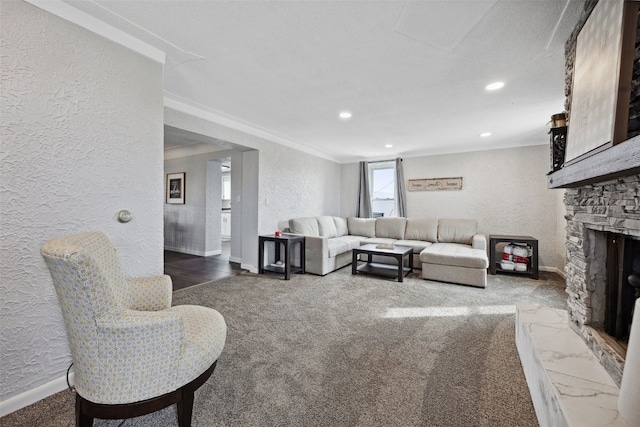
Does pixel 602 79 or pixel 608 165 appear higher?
pixel 602 79

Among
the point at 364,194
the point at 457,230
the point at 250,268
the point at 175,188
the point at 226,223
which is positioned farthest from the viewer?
the point at 226,223

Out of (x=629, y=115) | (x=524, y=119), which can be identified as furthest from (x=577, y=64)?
(x=524, y=119)

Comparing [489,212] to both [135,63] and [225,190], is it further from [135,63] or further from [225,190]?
[225,190]

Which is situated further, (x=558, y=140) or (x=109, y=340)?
(x=558, y=140)

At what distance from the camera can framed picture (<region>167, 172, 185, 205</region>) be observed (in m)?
5.92

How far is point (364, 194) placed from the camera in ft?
20.7

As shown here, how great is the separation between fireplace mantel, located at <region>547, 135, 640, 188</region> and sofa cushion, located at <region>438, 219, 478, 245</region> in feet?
11.4

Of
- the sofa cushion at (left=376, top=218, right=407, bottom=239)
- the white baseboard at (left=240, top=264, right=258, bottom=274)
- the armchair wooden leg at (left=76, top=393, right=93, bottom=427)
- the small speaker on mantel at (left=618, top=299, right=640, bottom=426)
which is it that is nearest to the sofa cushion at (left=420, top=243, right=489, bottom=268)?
the sofa cushion at (left=376, top=218, right=407, bottom=239)

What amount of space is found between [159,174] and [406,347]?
7.67 feet

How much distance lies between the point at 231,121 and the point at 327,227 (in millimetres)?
2591

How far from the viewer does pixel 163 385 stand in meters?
1.14

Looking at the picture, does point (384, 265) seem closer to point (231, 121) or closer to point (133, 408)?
point (231, 121)

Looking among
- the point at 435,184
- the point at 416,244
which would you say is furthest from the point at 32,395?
the point at 435,184

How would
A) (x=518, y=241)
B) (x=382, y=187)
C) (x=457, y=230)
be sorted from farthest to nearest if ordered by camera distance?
(x=382, y=187) → (x=457, y=230) → (x=518, y=241)
